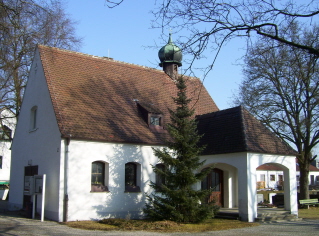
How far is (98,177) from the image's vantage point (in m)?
17.3

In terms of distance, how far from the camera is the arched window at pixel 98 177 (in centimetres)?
1692

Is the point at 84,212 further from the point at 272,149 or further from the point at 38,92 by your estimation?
the point at 272,149

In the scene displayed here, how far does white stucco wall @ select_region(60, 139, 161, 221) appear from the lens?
16062 millimetres

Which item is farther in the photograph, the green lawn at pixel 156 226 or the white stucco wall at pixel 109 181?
the white stucco wall at pixel 109 181

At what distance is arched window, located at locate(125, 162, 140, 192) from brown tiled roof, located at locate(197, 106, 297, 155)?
3.61 meters

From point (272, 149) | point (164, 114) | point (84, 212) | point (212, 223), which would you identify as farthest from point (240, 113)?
point (84, 212)

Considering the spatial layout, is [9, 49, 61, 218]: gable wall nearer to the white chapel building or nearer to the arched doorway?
the white chapel building

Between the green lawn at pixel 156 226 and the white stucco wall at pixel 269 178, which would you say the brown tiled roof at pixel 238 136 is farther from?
the white stucco wall at pixel 269 178

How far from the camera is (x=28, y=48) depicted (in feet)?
77.7

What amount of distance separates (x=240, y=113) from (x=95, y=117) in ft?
23.7

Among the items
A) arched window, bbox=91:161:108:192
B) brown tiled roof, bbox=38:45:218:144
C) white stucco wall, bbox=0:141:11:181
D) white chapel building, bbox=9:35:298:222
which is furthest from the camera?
white stucco wall, bbox=0:141:11:181

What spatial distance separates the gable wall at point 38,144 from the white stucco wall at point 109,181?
724 mm

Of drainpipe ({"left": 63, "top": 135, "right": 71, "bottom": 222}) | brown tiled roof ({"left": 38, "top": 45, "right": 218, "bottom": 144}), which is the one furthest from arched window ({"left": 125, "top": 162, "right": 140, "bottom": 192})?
drainpipe ({"left": 63, "top": 135, "right": 71, "bottom": 222})

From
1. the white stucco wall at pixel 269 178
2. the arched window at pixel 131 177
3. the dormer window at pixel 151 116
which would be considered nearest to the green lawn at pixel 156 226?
the arched window at pixel 131 177
